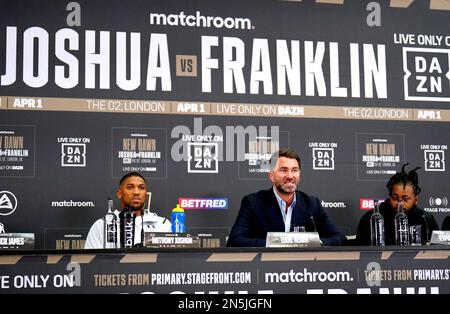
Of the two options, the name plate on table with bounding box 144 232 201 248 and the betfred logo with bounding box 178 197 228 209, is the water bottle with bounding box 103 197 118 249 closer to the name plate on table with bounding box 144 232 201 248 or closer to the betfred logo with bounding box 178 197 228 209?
the name plate on table with bounding box 144 232 201 248

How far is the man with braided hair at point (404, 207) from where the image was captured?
390 centimetres

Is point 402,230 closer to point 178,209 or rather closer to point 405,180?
point 405,180

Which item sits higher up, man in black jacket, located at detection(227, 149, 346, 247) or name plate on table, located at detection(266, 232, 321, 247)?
man in black jacket, located at detection(227, 149, 346, 247)

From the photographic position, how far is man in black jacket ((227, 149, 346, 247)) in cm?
372

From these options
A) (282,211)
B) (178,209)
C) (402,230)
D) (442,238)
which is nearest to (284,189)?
(282,211)

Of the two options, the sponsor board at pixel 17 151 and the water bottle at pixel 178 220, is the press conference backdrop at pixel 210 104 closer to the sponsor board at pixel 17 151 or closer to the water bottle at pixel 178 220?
the sponsor board at pixel 17 151

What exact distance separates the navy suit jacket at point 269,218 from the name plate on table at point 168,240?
84 cm

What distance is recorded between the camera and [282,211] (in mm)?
3805

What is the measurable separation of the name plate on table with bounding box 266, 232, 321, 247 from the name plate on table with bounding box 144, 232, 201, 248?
0.37 m

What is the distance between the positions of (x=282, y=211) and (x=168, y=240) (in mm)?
1190

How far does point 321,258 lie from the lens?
284 centimetres

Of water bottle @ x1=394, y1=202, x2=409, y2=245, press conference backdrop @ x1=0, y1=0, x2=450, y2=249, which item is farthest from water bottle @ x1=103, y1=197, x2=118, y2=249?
water bottle @ x1=394, y1=202, x2=409, y2=245

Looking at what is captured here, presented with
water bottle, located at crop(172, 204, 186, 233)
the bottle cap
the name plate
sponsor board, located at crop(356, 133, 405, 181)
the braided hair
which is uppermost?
sponsor board, located at crop(356, 133, 405, 181)

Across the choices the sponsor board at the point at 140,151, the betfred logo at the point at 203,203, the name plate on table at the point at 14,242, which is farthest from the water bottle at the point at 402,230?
the name plate on table at the point at 14,242
